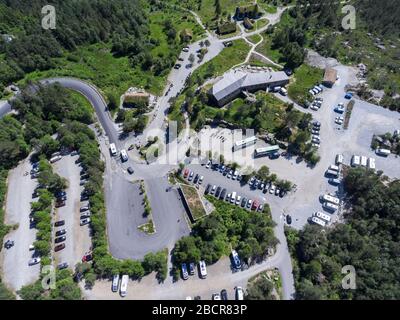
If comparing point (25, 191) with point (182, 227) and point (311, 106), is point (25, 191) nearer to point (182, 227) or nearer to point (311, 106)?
point (182, 227)

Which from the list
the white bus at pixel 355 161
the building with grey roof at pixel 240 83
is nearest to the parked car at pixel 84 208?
the building with grey roof at pixel 240 83

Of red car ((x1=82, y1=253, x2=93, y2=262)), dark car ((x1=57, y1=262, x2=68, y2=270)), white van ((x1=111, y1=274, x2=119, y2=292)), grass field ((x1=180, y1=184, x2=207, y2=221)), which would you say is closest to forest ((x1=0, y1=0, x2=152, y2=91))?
grass field ((x1=180, y1=184, x2=207, y2=221))

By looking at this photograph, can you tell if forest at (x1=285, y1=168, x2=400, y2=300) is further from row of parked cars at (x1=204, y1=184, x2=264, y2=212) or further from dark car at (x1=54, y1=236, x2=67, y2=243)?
dark car at (x1=54, y1=236, x2=67, y2=243)

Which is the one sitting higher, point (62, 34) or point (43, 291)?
point (62, 34)

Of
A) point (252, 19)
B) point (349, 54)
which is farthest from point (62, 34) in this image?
point (349, 54)

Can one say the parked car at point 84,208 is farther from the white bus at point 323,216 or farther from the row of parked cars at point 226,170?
the white bus at point 323,216

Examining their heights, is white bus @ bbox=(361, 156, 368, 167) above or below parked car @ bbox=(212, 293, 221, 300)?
above
